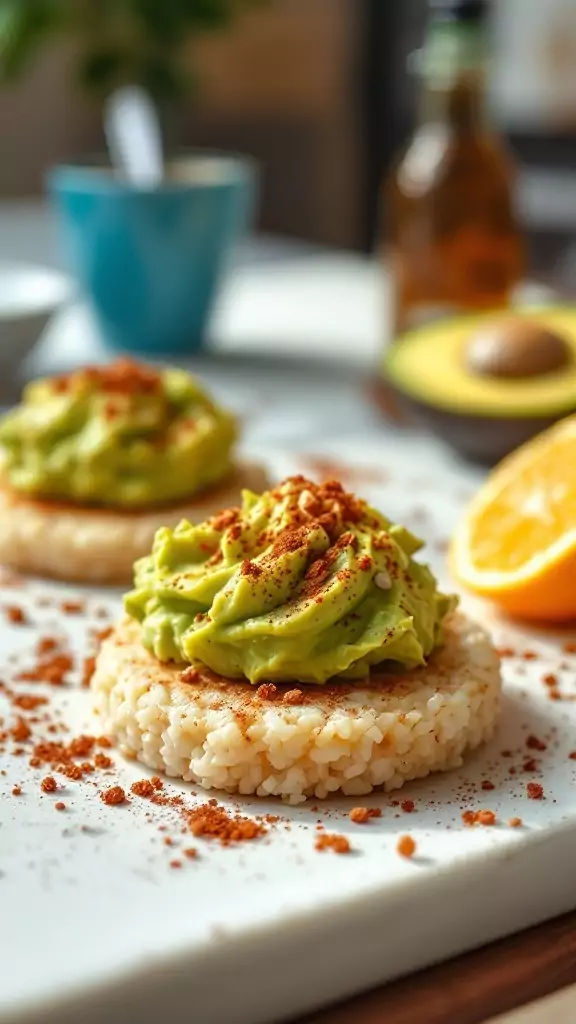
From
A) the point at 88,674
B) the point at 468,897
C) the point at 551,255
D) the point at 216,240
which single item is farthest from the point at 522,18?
the point at 468,897

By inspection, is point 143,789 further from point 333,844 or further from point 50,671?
point 50,671

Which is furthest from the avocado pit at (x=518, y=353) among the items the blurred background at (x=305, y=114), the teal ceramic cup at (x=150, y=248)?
the blurred background at (x=305, y=114)

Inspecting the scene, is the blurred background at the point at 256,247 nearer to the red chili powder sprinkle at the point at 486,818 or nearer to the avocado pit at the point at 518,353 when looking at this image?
the avocado pit at the point at 518,353

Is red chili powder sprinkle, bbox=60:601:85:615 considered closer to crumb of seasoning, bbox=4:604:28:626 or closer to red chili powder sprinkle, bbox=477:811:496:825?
crumb of seasoning, bbox=4:604:28:626

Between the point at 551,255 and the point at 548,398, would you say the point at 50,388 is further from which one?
the point at 551,255

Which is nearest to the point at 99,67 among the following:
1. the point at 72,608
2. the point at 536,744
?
the point at 72,608

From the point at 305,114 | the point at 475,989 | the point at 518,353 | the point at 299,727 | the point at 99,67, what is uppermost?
the point at 99,67

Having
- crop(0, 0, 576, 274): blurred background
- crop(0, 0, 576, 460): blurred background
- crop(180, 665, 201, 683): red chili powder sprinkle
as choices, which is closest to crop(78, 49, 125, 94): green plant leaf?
crop(0, 0, 576, 460): blurred background
